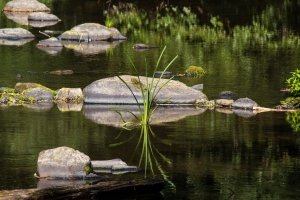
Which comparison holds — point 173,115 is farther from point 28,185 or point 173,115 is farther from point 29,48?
point 29,48

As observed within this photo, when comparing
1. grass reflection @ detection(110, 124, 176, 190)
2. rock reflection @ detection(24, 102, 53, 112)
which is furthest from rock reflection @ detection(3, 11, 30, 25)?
grass reflection @ detection(110, 124, 176, 190)

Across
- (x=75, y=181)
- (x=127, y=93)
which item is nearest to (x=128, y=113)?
(x=127, y=93)

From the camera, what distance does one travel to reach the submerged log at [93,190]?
38.9 feet

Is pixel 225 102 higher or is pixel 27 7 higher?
pixel 27 7

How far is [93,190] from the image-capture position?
12.3 m

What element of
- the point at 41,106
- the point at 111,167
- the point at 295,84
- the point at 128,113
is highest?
the point at 295,84

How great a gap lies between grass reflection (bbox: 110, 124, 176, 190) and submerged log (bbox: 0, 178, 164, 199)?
594 mm

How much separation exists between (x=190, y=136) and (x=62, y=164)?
13.7 ft

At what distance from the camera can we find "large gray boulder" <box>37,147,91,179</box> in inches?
542

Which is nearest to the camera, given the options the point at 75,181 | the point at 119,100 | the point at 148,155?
the point at 75,181

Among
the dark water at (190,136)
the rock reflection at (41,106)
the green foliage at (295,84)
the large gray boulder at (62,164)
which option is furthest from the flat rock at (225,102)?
the large gray boulder at (62,164)

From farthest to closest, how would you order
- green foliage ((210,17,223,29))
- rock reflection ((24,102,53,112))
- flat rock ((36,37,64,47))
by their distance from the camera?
green foliage ((210,17,223,29)) < flat rock ((36,37,64,47)) < rock reflection ((24,102,53,112))

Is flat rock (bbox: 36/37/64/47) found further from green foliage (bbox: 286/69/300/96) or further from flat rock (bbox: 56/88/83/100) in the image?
green foliage (bbox: 286/69/300/96)

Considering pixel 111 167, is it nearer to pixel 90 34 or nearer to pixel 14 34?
pixel 90 34
